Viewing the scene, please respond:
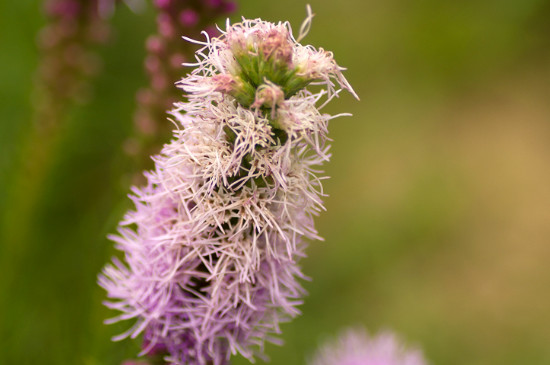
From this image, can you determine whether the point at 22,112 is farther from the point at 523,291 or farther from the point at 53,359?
the point at 523,291

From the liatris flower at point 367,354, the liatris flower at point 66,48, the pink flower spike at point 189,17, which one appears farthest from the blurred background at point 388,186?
the liatris flower at point 367,354

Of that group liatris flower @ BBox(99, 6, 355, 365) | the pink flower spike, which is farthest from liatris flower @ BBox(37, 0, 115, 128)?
liatris flower @ BBox(99, 6, 355, 365)

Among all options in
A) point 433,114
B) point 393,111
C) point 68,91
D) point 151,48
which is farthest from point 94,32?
point 433,114

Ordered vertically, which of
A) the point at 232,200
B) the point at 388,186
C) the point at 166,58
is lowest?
the point at 232,200

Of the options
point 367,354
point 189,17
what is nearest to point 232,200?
→ point 189,17

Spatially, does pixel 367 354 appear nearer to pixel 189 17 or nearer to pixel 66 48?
pixel 189 17

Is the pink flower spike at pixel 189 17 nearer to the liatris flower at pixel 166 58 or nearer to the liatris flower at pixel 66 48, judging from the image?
the liatris flower at pixel 166 58
